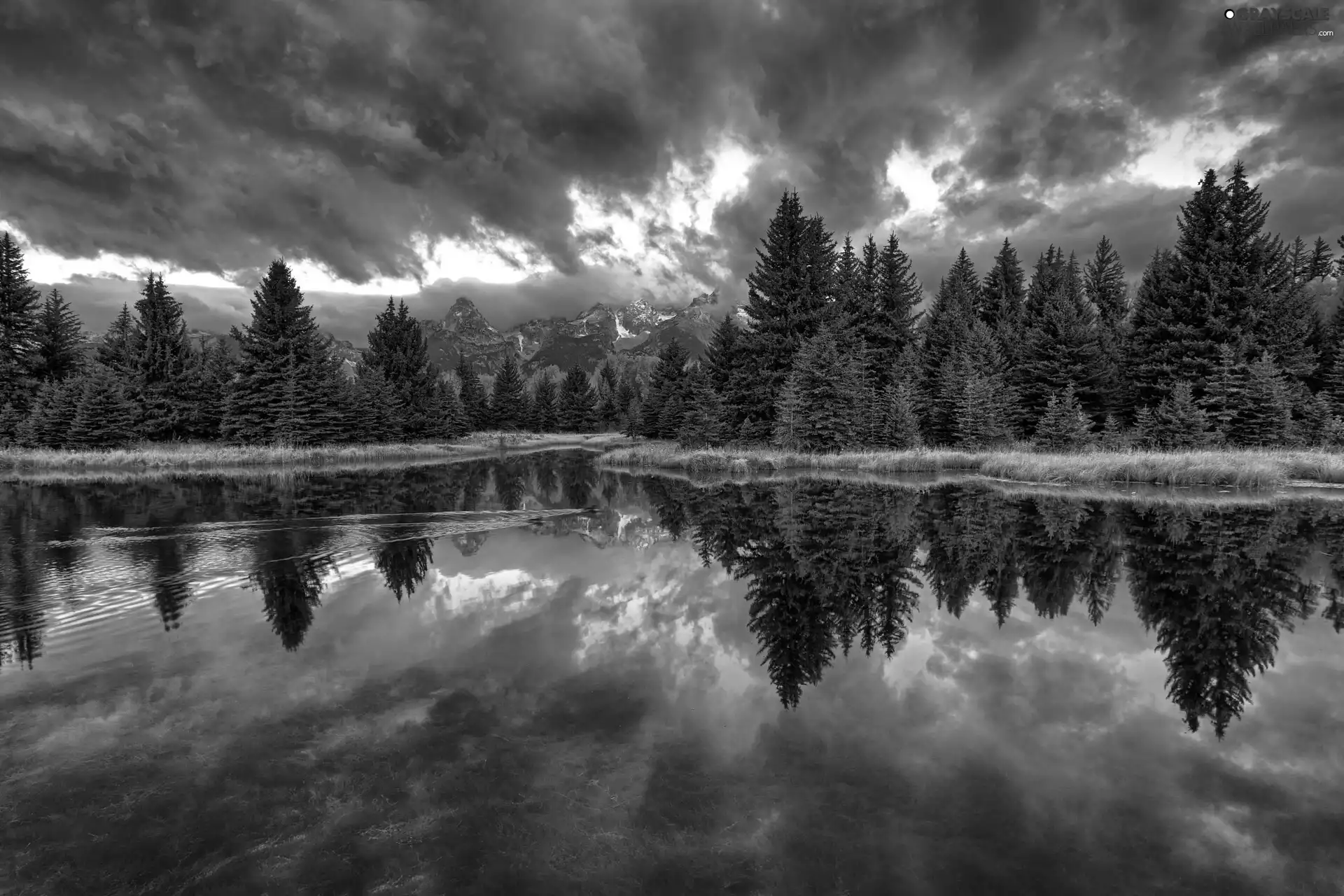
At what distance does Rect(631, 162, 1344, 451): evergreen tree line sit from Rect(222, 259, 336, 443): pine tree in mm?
28224

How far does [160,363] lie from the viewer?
46781mm

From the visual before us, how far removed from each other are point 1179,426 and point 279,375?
187 feet

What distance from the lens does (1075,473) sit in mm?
26406

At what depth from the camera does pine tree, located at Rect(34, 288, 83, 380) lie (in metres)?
48.4

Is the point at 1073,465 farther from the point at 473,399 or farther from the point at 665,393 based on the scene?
the point at 473,399

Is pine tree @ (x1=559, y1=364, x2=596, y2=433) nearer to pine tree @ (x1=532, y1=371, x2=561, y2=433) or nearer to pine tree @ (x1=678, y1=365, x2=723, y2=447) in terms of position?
pine tree @ (x1=532, y1=371, x2=561, y2=433)

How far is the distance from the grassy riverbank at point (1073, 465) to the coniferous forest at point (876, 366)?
11.7 ft

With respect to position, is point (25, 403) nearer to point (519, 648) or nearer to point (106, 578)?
point (106, 578)

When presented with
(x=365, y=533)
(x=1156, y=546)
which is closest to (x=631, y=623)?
(x=365, y=533)

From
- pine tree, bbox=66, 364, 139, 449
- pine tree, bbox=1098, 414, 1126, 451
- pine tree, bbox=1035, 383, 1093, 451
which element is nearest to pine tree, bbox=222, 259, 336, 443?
pine tree, bbox=66, 364, 139, 449

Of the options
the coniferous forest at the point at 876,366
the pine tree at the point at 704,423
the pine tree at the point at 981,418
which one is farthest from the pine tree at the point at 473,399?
the pine tree at the point at 981,418

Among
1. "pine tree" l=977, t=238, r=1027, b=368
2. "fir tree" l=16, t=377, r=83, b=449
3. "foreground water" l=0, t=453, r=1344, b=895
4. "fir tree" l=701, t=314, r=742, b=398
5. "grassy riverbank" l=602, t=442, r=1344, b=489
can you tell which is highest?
"pine tree" l=977, t=238, r=1027, b=368

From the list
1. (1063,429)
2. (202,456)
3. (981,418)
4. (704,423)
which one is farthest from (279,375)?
(1063,429)

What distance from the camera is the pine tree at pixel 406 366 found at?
61.0m
